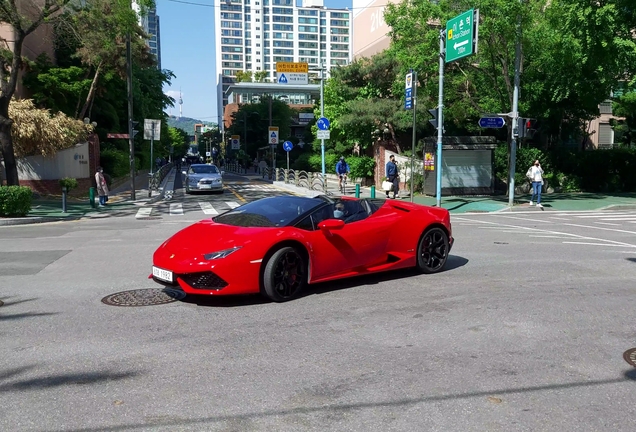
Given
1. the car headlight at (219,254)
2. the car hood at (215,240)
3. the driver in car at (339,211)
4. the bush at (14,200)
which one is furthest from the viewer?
the bush at (14,200)

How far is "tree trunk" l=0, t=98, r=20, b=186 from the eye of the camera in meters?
20.6

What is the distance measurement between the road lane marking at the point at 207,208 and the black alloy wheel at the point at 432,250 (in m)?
12.2

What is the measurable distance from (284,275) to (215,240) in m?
0.92

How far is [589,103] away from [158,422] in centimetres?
2632

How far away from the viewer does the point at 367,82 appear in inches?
1441

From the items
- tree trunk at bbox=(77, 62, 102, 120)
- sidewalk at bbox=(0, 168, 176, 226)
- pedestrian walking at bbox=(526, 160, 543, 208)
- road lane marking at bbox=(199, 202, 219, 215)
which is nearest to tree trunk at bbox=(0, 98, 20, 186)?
sidewalk at bbox=(0, 168, 176, 226)

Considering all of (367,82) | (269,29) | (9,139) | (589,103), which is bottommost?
(9,139)

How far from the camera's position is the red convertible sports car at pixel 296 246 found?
21.7 feet

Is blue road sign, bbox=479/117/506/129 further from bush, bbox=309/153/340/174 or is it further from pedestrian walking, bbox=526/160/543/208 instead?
bush, bbox=309/153/340/174

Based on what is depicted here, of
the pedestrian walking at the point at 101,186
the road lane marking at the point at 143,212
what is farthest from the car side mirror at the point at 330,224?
the pedestrian walking at the point at 101,186

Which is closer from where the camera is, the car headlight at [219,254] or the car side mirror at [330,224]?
the car headlight at [219,254]

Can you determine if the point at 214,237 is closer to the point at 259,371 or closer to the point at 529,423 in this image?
the point at 259,371

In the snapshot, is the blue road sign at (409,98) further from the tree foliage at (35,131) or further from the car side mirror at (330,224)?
the car side mirror at (330,224)

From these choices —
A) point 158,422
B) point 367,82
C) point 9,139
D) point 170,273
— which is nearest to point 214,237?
point 170,273
